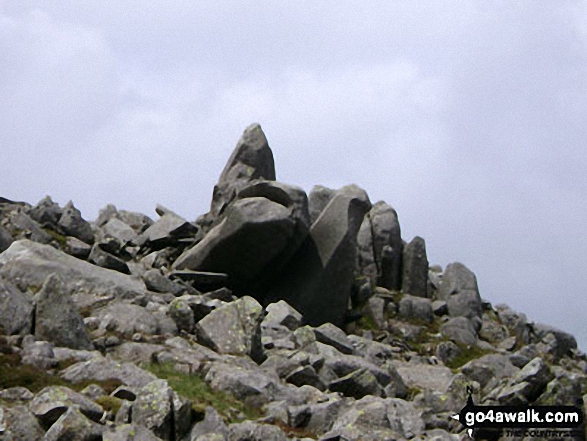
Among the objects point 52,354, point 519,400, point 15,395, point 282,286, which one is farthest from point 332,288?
point 15,395

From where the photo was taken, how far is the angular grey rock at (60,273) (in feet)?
146

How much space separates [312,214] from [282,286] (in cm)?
1682

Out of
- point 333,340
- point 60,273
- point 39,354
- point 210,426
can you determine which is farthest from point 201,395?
point 60,273

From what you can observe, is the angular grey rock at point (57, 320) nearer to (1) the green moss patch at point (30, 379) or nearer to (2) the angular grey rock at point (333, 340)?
(1) the green moss patch at point (30, 379)

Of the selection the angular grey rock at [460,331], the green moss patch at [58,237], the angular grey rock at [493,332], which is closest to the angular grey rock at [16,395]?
the green moss patch at [58,237]

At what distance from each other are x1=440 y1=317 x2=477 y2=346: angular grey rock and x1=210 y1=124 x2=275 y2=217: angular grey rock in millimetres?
19398

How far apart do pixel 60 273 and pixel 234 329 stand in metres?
11.6

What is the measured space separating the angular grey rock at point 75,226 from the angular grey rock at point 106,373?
113 feet

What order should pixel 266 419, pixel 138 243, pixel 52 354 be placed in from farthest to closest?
pixel 138 243, pixel 52 354, pixel 266 419

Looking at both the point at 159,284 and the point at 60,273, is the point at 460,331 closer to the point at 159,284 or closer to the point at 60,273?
the point at 159,284

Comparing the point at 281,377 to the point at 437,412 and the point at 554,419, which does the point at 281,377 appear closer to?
the point at 437,412

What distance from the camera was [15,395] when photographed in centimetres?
2739

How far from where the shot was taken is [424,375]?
49.8 metres

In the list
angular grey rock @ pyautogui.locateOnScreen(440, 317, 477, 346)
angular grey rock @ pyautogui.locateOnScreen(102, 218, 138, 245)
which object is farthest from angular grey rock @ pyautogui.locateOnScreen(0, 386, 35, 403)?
angular grey rock @ pyautogui.locateOnScreen(440, 317, 477, 346)
